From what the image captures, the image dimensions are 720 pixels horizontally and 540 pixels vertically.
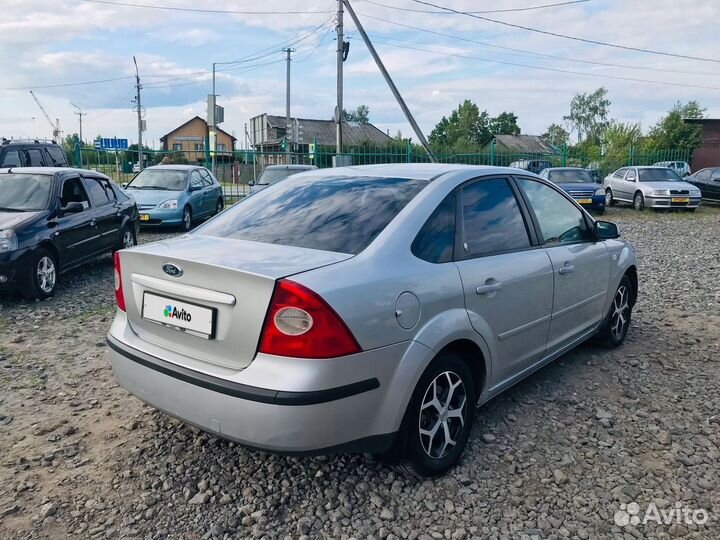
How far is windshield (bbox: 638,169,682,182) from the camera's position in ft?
63.8

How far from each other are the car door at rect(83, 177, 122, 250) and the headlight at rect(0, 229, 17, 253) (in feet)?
5.93

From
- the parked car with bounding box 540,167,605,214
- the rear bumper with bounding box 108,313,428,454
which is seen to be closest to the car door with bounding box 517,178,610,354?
the rear bumper with bounding box 108,313,428,454

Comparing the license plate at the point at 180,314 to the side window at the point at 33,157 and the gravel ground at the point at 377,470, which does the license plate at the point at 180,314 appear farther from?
the side window at the point at 33,157

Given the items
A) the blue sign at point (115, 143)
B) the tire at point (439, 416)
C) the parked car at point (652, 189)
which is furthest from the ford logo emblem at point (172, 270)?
the parked car at point (652, 189)

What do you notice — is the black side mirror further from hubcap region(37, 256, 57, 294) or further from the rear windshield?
hubcap region(37, 256, 57, 294)

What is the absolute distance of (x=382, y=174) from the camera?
11.7 ft

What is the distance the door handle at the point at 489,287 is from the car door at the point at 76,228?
573 centimetres

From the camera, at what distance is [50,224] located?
6.90 metres

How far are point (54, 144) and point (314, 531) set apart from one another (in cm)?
1299

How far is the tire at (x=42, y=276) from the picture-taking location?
21.3 ft

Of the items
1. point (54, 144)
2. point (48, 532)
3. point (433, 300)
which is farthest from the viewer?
point (54, 144)

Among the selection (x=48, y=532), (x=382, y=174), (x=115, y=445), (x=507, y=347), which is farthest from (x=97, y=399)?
(x=507, y=347)

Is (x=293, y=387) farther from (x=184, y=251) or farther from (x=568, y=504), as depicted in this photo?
(x=568, y=504)

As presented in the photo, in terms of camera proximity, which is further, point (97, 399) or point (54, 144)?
point (54, 144)
